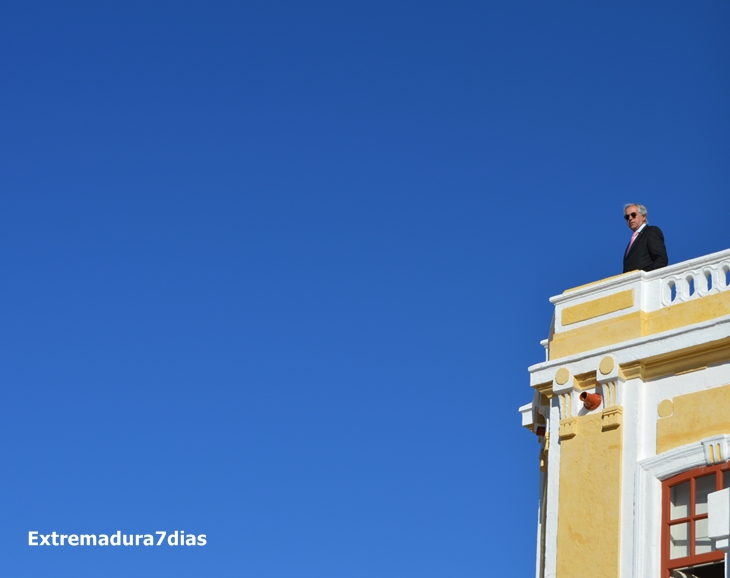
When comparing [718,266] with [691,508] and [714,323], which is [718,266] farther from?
[691,508]

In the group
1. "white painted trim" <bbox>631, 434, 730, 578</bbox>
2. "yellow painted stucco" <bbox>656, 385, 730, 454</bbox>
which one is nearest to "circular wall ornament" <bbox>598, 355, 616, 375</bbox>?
"yellow painted stucco" <bbox>656, 385, 730, 454</bbox>

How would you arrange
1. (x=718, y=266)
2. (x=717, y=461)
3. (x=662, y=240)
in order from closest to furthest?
1. (x=717, y=461)
2. (x=718, y=266)
3. (x=662, y=240)

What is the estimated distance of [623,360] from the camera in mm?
19094

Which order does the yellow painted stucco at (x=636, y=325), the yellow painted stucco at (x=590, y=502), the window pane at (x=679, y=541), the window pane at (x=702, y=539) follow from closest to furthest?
the window pane at (x=702, y=539)
the window pane at (x=679, y=541)
the yellow painted stucco at (x=590, y=502)
the yellow painted stucco at (x=636, y=325)

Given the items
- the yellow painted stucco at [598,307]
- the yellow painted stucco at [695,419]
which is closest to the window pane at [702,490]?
the yellow painted stucco at [695,419]

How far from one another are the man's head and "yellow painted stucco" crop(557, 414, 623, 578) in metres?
3.23

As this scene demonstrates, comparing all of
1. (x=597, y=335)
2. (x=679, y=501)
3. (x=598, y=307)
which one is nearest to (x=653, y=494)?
(x=679, y=501)

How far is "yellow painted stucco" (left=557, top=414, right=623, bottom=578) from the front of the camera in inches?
720

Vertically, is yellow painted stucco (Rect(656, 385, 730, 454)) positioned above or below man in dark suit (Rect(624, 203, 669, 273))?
Result: below

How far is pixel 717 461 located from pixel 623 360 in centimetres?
206

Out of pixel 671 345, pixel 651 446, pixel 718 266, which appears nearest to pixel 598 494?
pixel 651 446

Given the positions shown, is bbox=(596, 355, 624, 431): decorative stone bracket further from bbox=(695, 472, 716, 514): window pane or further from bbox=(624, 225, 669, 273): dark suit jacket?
bbox=(624, 225, 669, 273): dark suit jacket

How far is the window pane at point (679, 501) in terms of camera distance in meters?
18.1

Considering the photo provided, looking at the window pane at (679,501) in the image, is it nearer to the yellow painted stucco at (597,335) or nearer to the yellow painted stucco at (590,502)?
the yellow painted stucco at (590,502)
